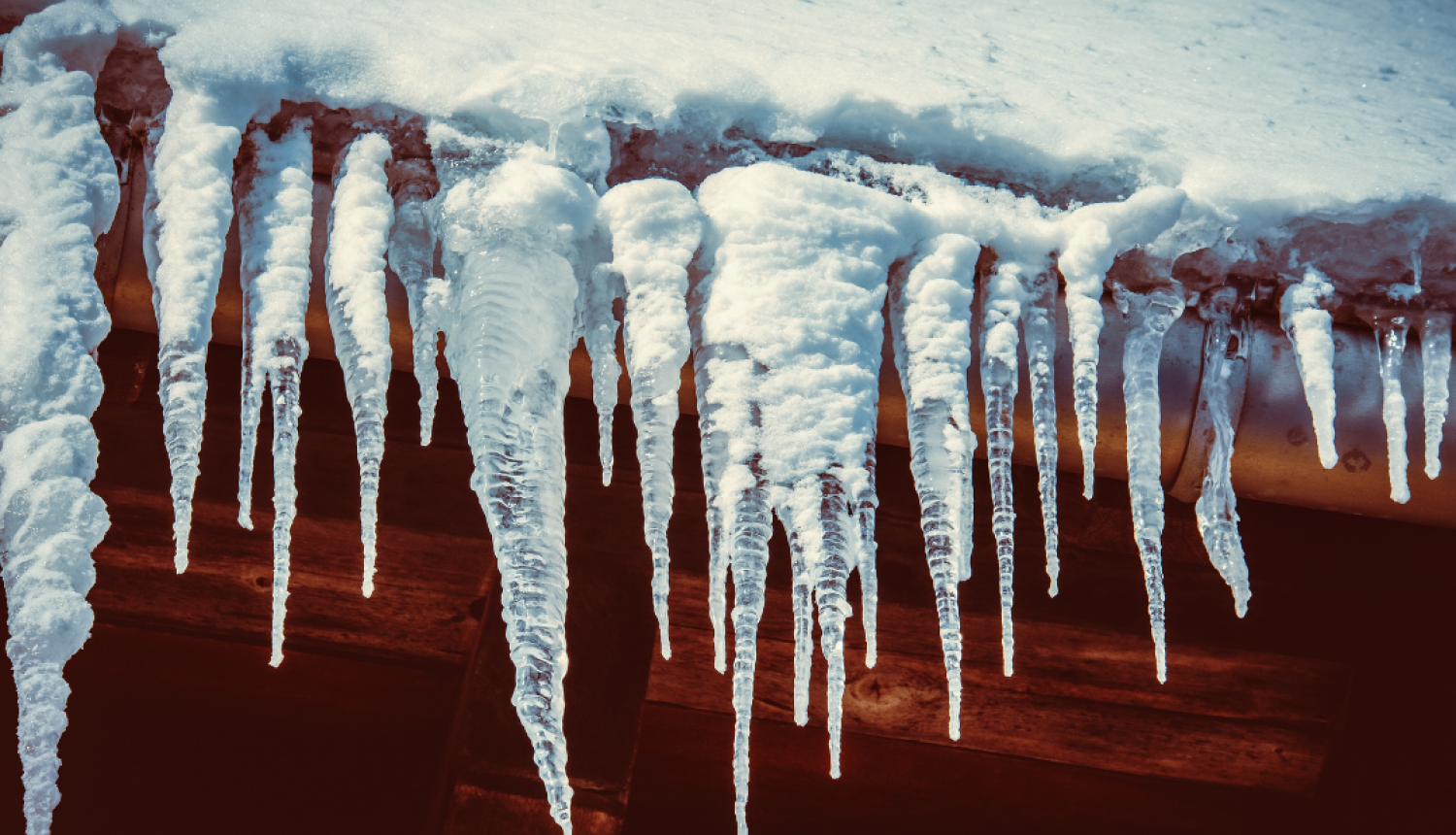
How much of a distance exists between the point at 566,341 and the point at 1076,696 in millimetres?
1562

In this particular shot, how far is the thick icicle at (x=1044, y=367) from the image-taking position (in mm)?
1052

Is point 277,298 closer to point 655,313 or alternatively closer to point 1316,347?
point 655,313

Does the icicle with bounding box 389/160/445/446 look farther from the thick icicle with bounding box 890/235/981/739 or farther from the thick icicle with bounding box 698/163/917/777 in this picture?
the thick icicle with bounding box 890/235/981/739

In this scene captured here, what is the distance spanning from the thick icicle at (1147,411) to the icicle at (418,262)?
0.98 metres

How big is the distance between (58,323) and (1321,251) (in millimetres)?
1712

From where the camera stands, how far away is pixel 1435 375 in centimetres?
108

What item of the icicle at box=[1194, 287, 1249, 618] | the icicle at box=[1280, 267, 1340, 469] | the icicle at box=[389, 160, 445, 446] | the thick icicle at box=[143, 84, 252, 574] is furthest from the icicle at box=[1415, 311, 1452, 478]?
the thick icicle at box=[143, 84, 252, 574]

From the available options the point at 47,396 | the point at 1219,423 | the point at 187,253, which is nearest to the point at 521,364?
the point at 187,253

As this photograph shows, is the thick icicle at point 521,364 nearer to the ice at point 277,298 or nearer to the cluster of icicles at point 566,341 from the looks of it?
the cluster of icicles at point 566,341

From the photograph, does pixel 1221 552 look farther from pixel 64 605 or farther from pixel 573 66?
pixel 64 605

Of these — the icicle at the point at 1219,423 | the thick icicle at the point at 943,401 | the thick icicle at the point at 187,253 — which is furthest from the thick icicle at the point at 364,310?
the icicle at the point at 1219,423

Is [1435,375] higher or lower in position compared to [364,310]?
lower

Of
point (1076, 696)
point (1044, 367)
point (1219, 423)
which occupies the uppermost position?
point (1044, 367)

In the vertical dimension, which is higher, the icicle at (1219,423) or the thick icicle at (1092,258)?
the thick icicle at (1092,258)
